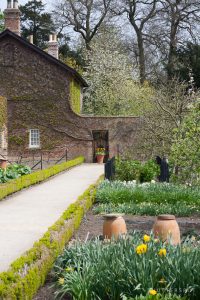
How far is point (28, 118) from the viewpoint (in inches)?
1341

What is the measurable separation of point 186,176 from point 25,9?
43.3m

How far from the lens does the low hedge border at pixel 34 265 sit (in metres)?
5.84

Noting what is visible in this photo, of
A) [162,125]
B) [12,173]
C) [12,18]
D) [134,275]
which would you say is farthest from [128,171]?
[12,18]

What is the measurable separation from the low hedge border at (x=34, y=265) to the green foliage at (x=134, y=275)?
1.30 ft

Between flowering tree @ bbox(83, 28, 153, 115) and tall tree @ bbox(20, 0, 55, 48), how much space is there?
8.19m

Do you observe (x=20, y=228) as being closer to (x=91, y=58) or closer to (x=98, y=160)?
(x=98, y=160)

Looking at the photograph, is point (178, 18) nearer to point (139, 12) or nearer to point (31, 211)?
point (139, 12)

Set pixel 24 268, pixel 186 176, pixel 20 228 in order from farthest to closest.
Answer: pixel 186 176
pixel 20 228
pixel 24 268

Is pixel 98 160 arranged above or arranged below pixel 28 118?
below

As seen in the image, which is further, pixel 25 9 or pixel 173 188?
pixel 25 9

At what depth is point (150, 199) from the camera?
558 inches

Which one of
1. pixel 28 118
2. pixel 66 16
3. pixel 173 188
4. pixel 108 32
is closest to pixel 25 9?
pixel 66 16

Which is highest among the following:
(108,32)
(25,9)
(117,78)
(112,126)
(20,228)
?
(25,9)

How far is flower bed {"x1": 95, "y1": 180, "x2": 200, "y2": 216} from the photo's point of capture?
12.9m
